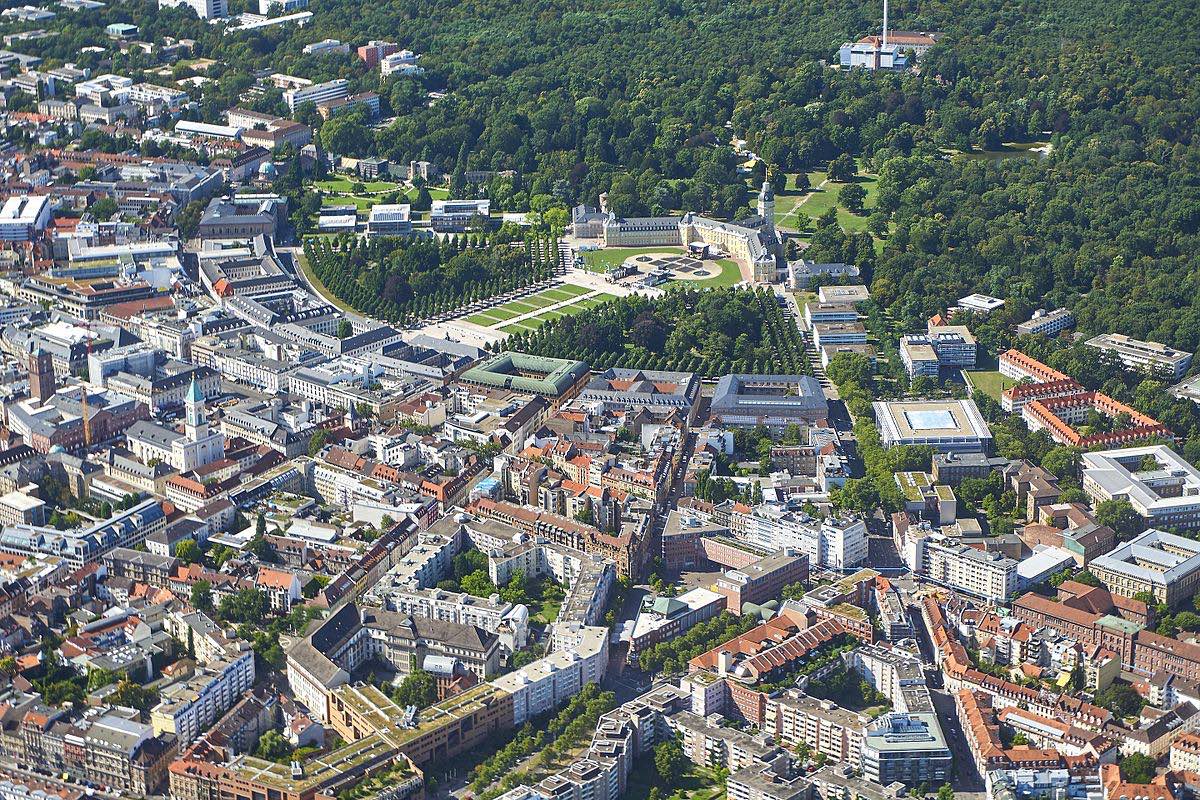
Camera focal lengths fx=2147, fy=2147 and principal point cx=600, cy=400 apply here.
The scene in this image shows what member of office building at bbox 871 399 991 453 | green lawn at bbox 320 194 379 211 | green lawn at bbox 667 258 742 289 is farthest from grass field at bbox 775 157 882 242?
office building at bbox 871 399 991 453

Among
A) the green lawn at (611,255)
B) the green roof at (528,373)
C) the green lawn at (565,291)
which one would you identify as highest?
the green lawn at (611,255)

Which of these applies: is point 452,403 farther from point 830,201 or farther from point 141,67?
point 141,67

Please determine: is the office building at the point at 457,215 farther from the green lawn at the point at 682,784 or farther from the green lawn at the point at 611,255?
the green lawn at the point at 682,784

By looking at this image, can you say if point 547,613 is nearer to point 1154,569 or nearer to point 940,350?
point 1154,569

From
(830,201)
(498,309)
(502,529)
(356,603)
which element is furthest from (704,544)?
(830,201)

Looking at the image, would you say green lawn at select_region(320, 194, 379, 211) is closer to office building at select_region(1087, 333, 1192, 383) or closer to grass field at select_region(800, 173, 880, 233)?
grass field at select_region(800, 173, 880, 233)

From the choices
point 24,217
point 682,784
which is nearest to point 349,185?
point 24,217

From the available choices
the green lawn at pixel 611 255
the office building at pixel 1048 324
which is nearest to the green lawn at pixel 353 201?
the green lawn at pixel 611 255
